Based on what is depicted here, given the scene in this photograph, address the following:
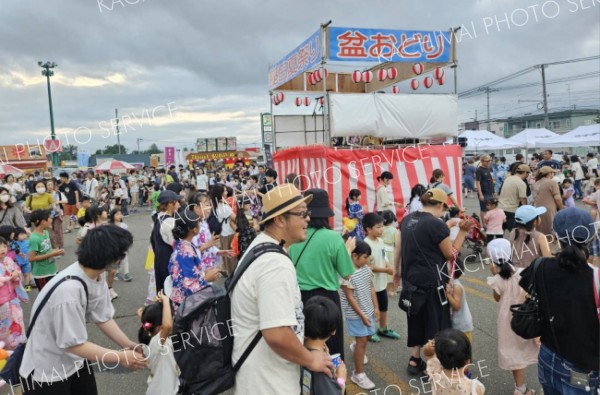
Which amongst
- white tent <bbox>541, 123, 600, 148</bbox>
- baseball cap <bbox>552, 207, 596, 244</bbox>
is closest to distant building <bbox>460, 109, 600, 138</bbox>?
white tent <bbox>541, 123, 600, 148</bbox>

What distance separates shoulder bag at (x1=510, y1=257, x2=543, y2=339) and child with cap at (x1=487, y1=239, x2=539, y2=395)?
2.75 ft

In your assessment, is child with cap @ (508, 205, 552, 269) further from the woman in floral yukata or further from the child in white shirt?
the child in white shirt

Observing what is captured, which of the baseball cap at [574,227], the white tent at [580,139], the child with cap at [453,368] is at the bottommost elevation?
the child with cap at [453,368]

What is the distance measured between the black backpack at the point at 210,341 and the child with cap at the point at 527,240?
2.74m

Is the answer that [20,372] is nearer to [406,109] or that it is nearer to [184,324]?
[184,324]

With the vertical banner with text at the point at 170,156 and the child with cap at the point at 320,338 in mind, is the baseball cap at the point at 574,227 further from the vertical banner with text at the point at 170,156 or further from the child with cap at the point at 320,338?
the vertical banner with text at the point at 170,156

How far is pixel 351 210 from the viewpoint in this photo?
6504mm

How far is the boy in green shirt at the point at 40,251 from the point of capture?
514cm

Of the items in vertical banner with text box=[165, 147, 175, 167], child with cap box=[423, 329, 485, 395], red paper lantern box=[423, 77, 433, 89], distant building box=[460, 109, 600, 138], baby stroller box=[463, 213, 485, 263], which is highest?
distant building box=[460, 109, 600, 138]

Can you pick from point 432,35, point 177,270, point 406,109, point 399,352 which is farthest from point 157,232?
point 432,35

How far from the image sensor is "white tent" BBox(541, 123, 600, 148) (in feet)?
56.3

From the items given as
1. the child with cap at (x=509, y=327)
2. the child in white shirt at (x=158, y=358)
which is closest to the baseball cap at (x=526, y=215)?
the child with cap at (x=509, y=327)

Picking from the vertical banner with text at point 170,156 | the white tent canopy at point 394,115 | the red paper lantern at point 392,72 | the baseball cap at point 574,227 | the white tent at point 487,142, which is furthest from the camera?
the vertical banner with text at point 170,156

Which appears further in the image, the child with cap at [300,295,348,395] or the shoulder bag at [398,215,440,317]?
the shoulder bag at [398,215,440,317]
